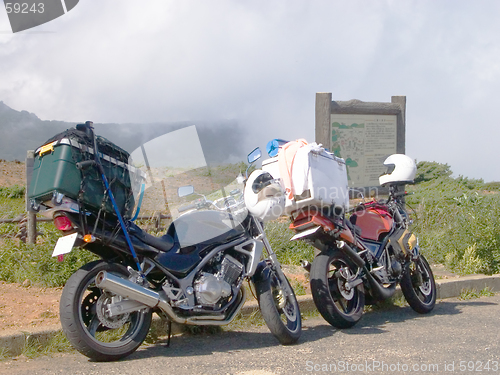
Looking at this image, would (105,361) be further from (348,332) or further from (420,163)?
(420,163)

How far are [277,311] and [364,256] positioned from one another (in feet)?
4.72

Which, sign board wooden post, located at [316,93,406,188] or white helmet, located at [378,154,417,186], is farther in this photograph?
sign board wooden post, located at [316,93,406,188]

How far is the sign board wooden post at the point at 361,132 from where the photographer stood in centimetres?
718

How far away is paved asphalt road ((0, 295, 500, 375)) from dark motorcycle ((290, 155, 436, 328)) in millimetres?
315

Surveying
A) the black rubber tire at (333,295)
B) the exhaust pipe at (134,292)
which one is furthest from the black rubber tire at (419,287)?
the exhaust pipe at (134,292)

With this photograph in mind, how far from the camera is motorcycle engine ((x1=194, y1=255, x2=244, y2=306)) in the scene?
4.27 metres

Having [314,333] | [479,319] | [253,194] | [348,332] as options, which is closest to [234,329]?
[314,333]

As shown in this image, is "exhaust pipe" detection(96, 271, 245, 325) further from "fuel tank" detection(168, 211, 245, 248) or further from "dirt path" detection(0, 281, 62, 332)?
"dirt path" detection(0, 281, 62, 332)

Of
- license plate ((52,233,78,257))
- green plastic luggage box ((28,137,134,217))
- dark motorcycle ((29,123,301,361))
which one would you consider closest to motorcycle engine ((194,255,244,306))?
dark motorcycle ((29,123,301,361))

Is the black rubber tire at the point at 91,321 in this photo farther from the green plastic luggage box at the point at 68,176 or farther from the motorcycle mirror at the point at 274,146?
the motorcycle mirror at the point at 274,146

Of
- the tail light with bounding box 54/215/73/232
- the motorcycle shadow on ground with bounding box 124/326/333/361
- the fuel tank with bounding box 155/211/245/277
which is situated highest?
the tail light with bounding box 54/215/73/232

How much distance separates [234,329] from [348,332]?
3.54 feet

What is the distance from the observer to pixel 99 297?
13.0 ft

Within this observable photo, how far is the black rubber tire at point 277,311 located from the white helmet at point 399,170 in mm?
2290
